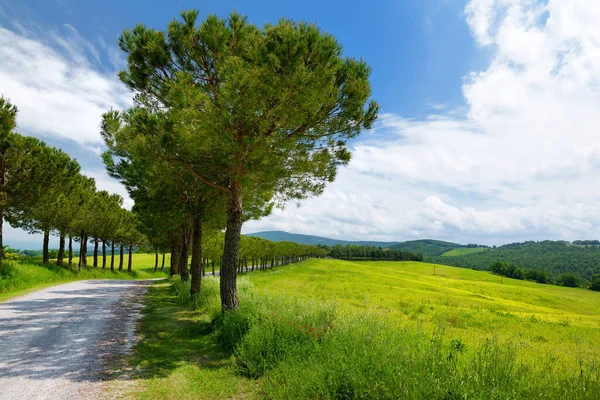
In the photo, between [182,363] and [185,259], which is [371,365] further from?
[185,259]

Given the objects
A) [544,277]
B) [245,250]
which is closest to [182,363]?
[245,250]

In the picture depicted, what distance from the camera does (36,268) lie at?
28.0 meters

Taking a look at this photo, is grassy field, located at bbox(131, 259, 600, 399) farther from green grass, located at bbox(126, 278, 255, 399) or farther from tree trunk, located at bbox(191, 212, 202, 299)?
tree trunk, located at bbox(191, 212, 202, 299)

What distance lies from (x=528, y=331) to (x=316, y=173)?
1856 cm

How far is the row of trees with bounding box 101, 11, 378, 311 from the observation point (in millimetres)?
9758

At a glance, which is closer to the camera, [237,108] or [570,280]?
[237,108]

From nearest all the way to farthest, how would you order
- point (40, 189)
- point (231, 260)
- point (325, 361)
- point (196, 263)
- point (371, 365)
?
point (371, 365) < point (325, 361) < point (231, 260) < point (196, 263) < point (40, 189)

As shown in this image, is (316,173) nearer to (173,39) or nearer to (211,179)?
(211,179)

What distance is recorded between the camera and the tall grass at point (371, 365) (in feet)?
16.1

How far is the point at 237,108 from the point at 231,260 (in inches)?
213

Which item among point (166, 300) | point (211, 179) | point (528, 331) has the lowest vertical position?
point (528, 331)

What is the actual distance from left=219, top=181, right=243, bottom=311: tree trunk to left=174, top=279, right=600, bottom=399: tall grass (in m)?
1.99

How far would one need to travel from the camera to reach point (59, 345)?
30.5 ft

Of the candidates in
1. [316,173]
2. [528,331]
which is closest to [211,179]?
[316,173]
